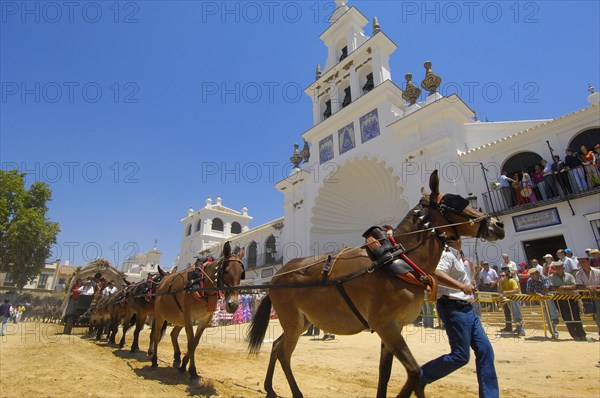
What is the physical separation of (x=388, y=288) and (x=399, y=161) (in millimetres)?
13707

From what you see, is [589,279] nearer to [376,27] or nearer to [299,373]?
[299,373]

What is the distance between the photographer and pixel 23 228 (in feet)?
87.8

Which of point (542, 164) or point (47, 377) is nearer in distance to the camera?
point (47, 377)

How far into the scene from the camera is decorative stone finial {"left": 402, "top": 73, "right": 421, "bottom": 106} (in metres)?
16.7

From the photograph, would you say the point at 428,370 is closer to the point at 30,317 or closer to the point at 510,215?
the point at 510,215

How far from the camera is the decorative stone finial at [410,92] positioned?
16656 mm

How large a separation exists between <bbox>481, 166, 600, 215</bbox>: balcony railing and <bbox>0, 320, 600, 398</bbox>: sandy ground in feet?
18.3

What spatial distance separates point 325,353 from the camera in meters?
7.20

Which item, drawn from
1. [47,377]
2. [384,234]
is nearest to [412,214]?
[384,234]

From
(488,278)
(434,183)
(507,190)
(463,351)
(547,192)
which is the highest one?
(507,190)

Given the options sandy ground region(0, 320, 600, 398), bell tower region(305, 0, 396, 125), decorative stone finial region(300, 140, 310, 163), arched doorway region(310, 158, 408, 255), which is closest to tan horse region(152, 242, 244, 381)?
sandy ground region(0, 320, 600, 398)

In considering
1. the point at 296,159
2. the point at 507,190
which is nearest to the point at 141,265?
the point at 296,159

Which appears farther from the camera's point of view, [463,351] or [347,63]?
[347,63]

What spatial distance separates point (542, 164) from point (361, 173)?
8.43 meters
